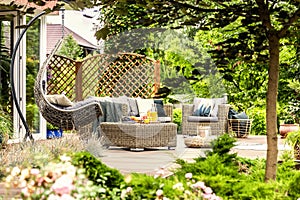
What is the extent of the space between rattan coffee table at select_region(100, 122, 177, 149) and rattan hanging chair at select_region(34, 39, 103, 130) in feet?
0.99

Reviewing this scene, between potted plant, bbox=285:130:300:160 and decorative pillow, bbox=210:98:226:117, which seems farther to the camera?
decorative pillow, bbox=210:98:226:117

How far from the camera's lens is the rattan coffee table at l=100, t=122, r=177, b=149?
9.02 metres

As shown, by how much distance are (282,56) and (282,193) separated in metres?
9.99

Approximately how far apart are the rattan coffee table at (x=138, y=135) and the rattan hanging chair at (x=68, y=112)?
0.30 meters

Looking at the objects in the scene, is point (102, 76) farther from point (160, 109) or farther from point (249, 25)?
point (249, 25)

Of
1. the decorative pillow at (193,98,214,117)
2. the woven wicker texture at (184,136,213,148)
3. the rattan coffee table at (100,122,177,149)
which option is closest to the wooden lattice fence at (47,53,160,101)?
the decorative pillow at (193,98,214,117)

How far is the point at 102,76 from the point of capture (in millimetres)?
12930

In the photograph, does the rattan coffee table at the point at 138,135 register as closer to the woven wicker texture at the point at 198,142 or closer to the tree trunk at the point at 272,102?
the woven wicker texture at the point at 198,142

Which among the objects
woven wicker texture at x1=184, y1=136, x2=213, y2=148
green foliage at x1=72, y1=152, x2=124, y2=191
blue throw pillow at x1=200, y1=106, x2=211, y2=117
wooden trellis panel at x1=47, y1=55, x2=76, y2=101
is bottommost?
woven wicker texture at x1=184, y1=136, x2=213, y2=148

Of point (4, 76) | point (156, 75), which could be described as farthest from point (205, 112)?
point (4, 76)

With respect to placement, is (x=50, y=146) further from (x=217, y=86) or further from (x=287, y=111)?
(x=287, y=111)

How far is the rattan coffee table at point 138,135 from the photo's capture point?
902 cm

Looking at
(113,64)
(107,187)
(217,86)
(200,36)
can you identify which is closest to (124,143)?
(217,86)

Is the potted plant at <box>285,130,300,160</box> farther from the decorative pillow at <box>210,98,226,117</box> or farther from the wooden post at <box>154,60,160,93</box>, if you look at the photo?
the wooden post at <box>154,60,160,93</box>
